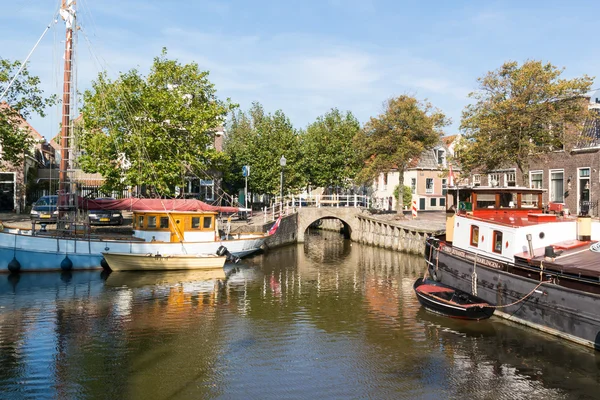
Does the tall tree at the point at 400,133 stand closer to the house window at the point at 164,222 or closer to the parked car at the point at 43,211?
the house window at the point at 164,222

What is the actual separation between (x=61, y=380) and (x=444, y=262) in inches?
687

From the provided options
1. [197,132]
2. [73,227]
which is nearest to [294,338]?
[73,227]

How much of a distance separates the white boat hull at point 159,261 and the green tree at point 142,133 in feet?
29.8

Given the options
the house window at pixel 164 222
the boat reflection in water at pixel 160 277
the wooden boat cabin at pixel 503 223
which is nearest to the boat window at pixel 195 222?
the house window at pixel 164 222

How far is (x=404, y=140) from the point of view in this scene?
148 ft

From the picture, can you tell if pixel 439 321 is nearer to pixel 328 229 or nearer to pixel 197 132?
pixel 197 132

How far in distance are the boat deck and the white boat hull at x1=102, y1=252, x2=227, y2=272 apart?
1835cm

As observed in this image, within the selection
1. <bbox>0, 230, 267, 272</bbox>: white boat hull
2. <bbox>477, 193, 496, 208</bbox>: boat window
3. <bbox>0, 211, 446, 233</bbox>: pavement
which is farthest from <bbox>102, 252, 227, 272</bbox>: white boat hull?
<bbox>477, 193, 496, 208</bbox>: boat window

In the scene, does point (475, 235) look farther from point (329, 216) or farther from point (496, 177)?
point (496, 177)

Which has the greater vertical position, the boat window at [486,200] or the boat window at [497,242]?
the boat window at [486,200]

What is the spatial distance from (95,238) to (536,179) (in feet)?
126

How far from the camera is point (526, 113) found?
33.3m

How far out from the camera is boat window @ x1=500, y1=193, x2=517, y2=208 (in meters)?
24.4

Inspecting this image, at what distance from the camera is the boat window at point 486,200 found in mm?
24359
